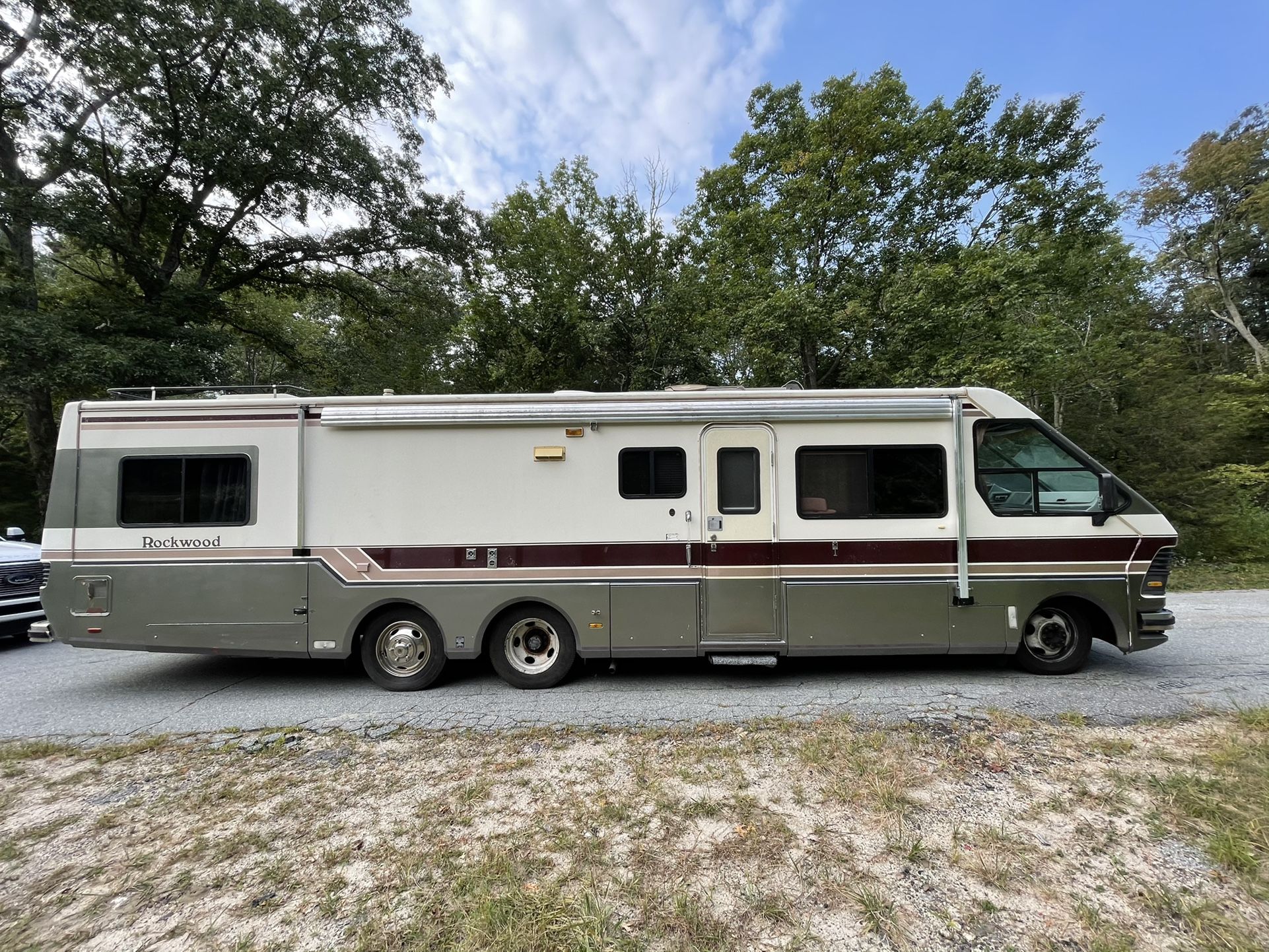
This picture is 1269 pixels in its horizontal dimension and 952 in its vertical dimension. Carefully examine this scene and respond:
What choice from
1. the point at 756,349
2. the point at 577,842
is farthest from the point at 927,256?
the point at 577,842

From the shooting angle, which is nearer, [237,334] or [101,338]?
[101,338]

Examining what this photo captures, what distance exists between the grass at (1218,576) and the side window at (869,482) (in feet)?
26.7

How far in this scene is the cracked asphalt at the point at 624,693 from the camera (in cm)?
429

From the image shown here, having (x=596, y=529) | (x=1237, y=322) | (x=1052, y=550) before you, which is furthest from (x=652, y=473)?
(x=1237, y=322)

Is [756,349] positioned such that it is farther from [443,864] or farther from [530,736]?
[443,864]

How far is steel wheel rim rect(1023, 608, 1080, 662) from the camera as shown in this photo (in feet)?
16.5

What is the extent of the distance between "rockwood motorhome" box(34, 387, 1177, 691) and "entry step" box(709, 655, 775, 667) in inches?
1.2

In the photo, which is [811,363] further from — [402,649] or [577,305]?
[402,649]

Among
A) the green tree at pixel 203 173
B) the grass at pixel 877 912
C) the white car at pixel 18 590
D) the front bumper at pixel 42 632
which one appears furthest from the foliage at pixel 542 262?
the grass at pixel 877 912

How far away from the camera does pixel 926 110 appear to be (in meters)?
12.6

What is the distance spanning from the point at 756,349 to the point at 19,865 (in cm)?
1211

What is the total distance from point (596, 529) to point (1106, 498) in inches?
182

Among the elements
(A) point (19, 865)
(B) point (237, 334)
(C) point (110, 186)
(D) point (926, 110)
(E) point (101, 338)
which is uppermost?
(D) point (926, 110)

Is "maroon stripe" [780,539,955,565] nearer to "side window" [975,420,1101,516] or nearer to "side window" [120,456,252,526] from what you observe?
"side window" [975,420,1101,516]
